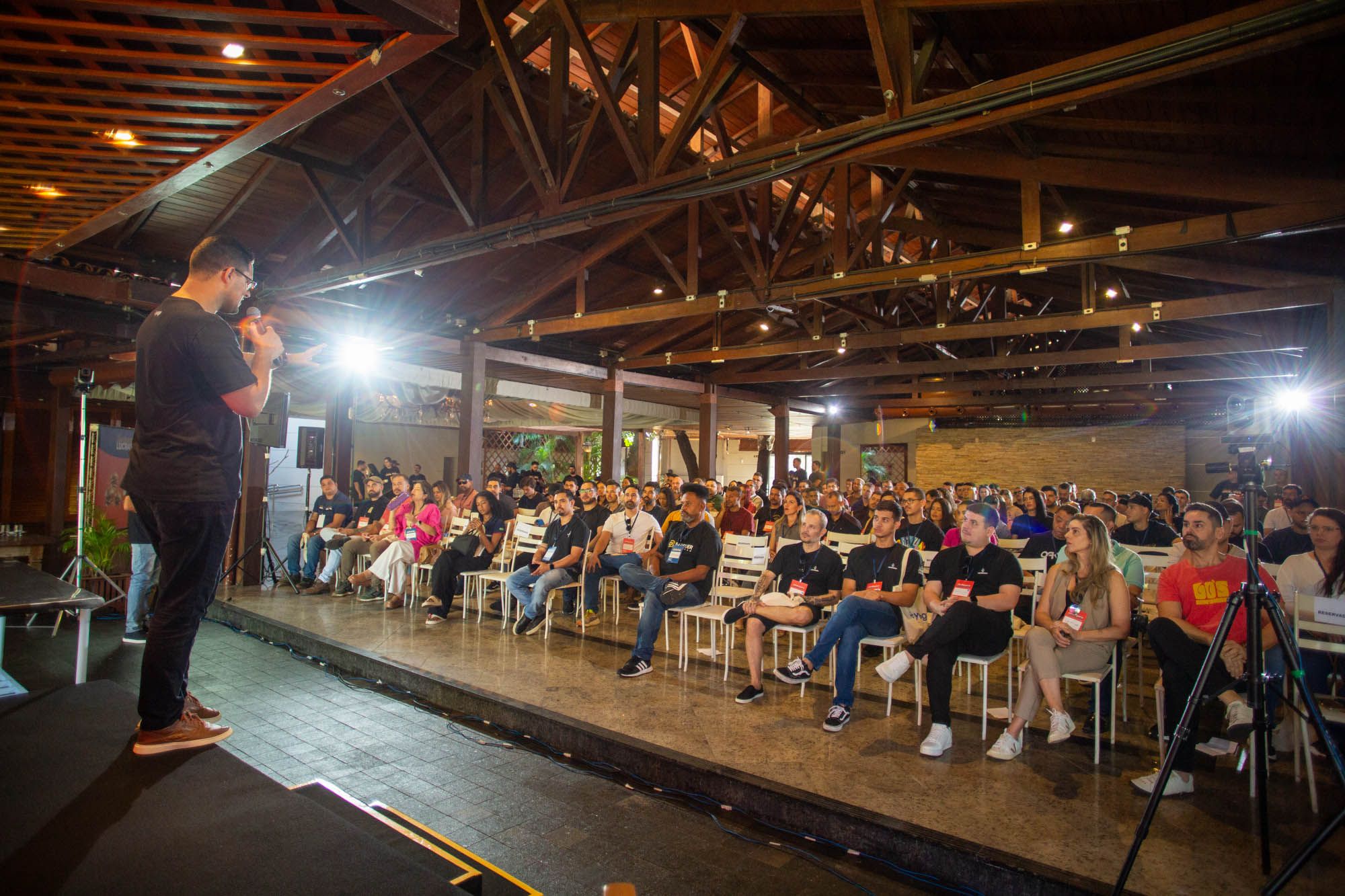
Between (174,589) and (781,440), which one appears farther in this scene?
(781,440)

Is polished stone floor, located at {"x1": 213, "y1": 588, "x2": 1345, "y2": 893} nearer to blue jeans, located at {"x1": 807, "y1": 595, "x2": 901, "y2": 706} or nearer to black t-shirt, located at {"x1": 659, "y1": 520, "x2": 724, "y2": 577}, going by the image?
blue jeans, located at {"x1": 807, "y1": 595, "x2": 901, "y2": 706}

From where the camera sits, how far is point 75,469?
11336mm

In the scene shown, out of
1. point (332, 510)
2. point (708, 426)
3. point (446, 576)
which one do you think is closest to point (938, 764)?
point (446, 576)

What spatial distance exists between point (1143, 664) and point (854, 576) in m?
2.80

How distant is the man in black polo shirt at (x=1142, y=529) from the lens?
17.8 feet

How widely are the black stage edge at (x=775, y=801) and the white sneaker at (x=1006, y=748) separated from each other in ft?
3.00

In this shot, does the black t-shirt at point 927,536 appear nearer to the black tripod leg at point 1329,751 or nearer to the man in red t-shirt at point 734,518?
the man in red t-shirt at point 734,518

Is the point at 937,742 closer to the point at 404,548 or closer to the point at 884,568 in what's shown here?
the point at 884,568

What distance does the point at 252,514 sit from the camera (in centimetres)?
812

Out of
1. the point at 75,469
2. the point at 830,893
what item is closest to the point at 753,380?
the point at 830,893

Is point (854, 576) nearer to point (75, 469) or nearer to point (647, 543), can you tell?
point (647, 543)

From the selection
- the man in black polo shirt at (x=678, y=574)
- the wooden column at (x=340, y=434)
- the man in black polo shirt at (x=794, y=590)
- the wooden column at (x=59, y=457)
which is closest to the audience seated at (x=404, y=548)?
the man in black polo shirt at (x=678, y=574)

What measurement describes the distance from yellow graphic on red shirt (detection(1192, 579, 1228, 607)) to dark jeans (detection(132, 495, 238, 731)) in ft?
13.1

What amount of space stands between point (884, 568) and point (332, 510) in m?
6.22
